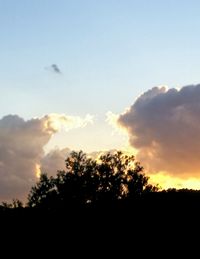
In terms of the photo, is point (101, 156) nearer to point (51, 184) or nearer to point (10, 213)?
point (51, 184)

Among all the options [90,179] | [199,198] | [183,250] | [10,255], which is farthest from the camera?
[90,179]

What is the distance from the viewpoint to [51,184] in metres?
65.2

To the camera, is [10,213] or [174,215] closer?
[174,215]

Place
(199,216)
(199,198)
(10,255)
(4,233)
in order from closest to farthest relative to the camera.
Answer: (199,216), (199,198), (10,255), (4,233)

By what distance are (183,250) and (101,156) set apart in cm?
4805

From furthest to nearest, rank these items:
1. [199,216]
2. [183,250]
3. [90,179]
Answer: [90,179] < [199,216] < [183,250]

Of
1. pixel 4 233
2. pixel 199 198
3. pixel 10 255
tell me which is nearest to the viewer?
pixel 199 198

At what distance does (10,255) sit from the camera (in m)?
23.2

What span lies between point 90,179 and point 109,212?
1602 inches

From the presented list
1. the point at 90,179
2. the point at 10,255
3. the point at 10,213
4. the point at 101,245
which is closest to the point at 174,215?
the point at 101,245

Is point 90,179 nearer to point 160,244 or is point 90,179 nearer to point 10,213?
point 10,213

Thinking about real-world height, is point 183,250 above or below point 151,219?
below

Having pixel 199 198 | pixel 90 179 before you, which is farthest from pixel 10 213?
pixel 90 179

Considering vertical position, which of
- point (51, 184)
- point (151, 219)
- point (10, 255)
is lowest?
point (10, 255)
